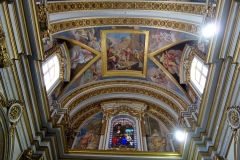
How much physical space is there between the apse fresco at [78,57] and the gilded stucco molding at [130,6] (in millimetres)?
2135

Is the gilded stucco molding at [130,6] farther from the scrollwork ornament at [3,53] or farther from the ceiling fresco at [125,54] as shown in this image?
the scrollwork ornament at [3,53]

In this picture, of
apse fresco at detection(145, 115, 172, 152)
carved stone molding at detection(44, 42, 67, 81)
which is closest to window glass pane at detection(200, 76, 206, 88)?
apse fresco at detection(145, 115, 172, 152)

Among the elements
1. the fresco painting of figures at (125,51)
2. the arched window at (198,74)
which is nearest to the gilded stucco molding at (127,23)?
the fresco painting of figures at (125,51)

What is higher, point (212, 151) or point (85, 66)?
point (85, 66)

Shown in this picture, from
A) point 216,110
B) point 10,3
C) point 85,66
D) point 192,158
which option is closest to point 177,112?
point 192,158

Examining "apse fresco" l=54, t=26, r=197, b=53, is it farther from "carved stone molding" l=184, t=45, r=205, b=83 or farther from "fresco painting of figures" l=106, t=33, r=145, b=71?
"carved stone molding" l=184, t=45, r=205, b=83

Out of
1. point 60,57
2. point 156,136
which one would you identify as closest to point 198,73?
point 156,136

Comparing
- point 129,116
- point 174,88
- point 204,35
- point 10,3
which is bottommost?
point 129,116

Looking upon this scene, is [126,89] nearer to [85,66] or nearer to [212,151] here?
[85,66]

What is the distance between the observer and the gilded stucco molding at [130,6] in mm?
9302

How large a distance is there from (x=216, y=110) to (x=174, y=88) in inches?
187

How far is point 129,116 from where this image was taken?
1279 cm

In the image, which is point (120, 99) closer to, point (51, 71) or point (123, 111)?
point (123, 111)

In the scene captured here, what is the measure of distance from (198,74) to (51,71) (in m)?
6.42
